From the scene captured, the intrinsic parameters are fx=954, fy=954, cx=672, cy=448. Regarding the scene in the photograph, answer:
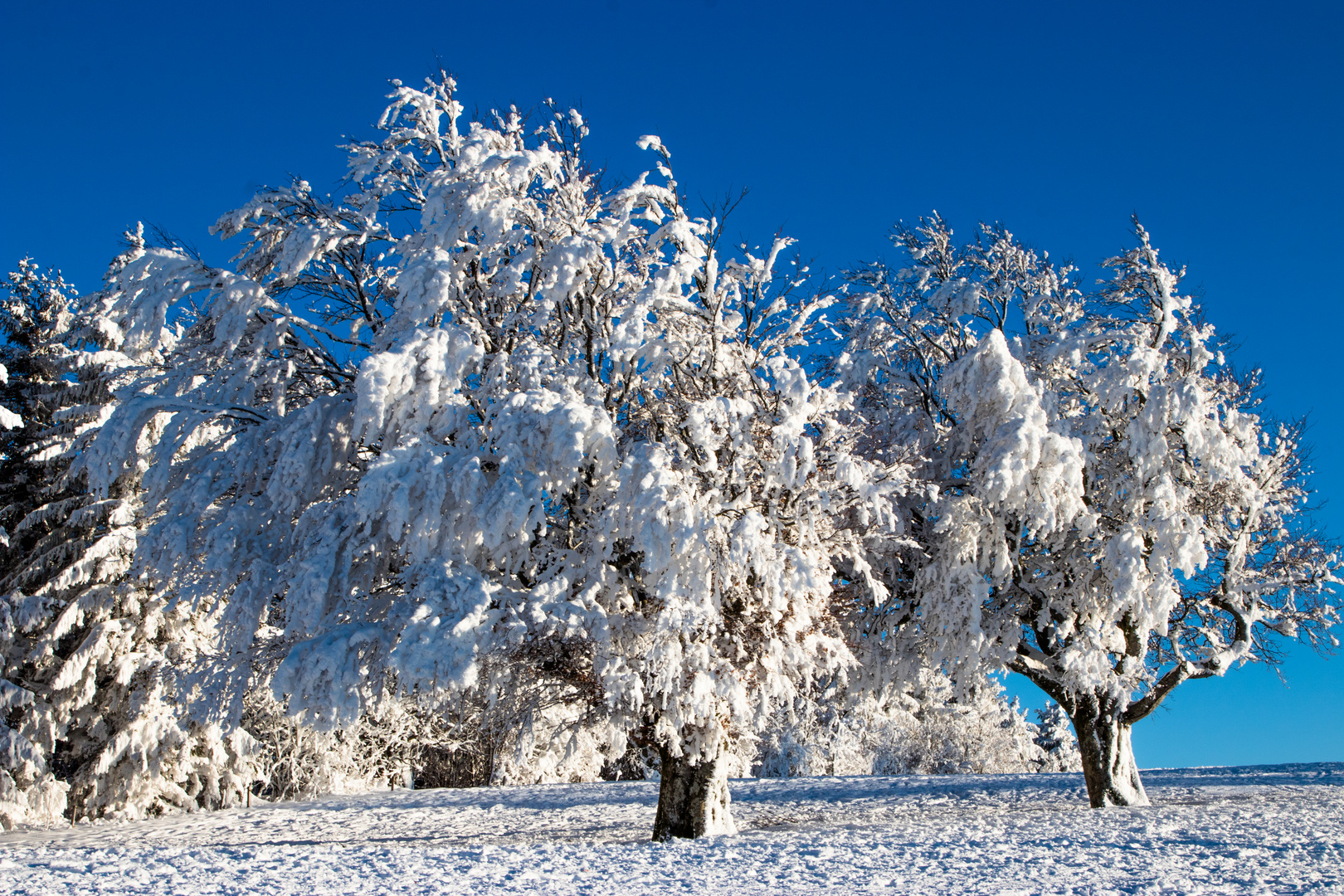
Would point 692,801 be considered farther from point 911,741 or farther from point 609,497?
point 911,741

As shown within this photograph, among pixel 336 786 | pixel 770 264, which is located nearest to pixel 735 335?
pixel 770 264

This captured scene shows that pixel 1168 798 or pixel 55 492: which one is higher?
pixel 55 492

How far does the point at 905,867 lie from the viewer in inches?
286

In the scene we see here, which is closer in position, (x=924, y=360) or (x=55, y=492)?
(x=924, y=360)

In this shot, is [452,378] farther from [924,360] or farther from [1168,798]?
[1168,798]

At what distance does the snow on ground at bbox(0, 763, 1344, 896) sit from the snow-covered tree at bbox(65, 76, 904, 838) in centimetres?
134

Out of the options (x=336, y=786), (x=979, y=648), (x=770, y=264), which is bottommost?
(x=336, y=786)

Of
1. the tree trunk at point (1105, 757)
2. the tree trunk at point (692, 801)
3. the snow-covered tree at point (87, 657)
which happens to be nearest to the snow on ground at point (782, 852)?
the tree trunk at point (692, 801)

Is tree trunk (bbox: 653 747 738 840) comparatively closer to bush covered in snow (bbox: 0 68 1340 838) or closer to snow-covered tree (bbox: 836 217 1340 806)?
bush covered in snow (bbox: 0 68 1340 838)

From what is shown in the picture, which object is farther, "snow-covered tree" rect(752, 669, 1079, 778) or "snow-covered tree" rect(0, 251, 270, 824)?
"snow-covered tree" rect(752, 669, 1079, 778)

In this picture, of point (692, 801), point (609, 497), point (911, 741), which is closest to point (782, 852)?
point (692, 801)

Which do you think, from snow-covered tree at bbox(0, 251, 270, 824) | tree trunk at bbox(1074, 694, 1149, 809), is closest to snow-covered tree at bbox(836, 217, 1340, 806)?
tree trunk at bbox(1074, 694, 1149, 809)

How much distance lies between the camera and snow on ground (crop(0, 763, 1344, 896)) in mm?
6637

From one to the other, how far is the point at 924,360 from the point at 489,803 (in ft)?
34.4
